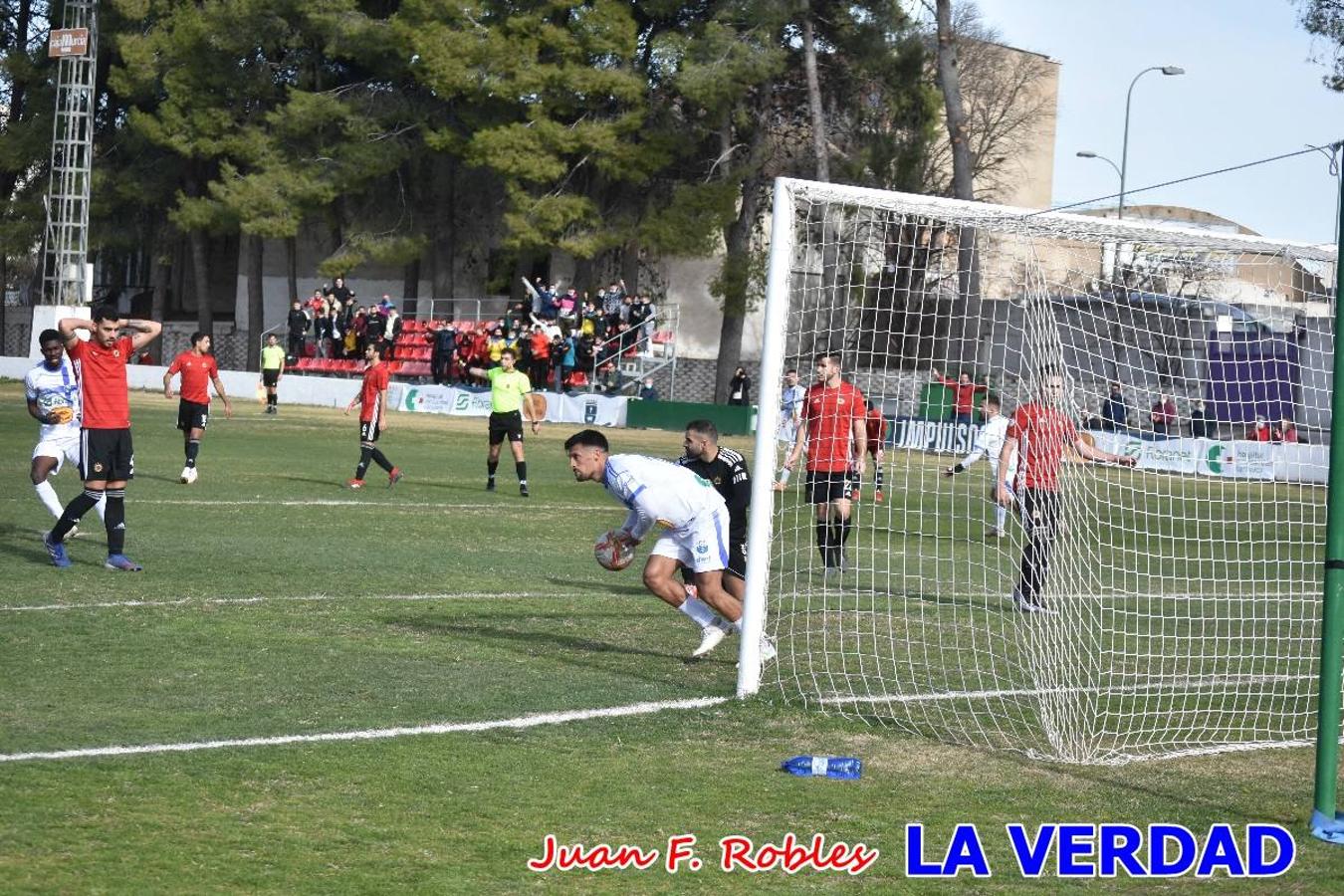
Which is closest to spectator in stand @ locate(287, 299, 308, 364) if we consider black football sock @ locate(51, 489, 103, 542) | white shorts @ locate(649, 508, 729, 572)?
black football sock @ locate(51, 489, 103, 542)

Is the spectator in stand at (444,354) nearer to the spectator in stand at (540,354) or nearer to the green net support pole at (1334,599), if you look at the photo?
the spectator in stand at (540,354)

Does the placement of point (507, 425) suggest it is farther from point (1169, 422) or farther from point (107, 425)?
point (107, 425)

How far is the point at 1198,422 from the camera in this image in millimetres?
16000

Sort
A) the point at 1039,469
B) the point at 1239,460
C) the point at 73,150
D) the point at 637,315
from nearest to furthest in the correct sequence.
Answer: the point at 1039,469, the point at 1239,460, the point at 637,315, the point at 73,150

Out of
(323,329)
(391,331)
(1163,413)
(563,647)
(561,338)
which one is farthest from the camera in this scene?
(323,329)

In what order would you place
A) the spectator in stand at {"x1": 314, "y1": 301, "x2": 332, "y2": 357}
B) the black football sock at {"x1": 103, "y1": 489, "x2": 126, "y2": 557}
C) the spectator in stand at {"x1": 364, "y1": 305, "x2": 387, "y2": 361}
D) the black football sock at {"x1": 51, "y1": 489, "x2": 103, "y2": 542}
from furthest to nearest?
the spectator in stand at {"x1": 314, "y1": 301, "x2": 332, "y2": 357}, the spectator in stand at {"x1": 364, "y1": 305, "x2": 387, "y2": 361}, the black football sock at {"x1": 103, "y1": 489, "x2": 126, "y2": 557}, the black football sock at {"x1": 51, "y1": 489, "x2": 103, "y2": 542}

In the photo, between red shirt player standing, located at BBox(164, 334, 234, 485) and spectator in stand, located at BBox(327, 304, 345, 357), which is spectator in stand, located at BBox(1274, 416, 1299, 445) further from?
spectator in stand, located at BBox(327, 304, 345, 357)

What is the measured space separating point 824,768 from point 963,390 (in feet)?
43.7

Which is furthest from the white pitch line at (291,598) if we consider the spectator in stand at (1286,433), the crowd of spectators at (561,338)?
the crowd of spectators at (561,338)

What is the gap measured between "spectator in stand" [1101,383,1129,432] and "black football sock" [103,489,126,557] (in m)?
9.56

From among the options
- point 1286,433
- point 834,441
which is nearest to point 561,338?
point 1286,433

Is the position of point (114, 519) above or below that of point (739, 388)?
below

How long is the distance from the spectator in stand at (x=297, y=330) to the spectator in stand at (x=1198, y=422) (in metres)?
34.3

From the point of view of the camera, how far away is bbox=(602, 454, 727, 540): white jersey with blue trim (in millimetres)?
9891
